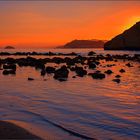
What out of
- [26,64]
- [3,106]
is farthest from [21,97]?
[26,64]

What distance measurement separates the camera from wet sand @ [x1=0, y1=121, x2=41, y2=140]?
8916mm

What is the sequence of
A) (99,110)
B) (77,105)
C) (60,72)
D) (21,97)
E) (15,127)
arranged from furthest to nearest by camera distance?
1. (60,72)
2. (21,97)
3. (77,105)
4. (99,110)
5. (15,127)

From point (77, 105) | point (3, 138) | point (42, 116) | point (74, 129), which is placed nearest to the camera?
point (3, 138)

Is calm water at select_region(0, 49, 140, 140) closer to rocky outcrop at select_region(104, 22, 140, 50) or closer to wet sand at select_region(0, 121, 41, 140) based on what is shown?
wet sand at select_region(0, 121, 41, 140)

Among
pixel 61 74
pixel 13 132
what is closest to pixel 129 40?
pixel 61 74

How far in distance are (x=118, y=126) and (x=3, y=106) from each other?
6169mm

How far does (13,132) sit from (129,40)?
173 m

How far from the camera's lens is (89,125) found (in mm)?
11344

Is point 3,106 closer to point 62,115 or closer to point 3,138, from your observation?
point 62,115

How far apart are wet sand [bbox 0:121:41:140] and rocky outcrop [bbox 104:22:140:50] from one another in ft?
540

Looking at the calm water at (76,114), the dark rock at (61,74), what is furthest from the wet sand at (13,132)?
the dark rock at (61,74)

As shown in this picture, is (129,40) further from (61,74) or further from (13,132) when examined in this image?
(13,132)

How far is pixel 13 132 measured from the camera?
30.9ft

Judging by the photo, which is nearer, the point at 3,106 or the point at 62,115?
the point at 62,115
